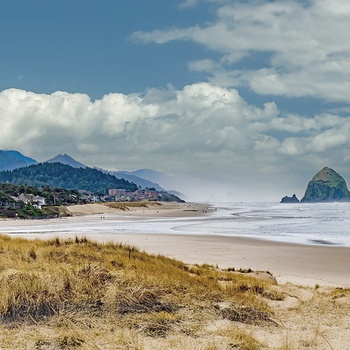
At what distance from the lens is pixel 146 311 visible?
971cm

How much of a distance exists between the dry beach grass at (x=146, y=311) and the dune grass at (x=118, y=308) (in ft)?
0.06

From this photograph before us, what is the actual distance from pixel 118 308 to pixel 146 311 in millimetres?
635

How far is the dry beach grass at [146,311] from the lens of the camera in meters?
8.11

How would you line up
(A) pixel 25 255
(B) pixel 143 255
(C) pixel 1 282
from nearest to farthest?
1. (C) pixel 1 282
2. (A) pixel 25 255
3. (B) pixel 143 255

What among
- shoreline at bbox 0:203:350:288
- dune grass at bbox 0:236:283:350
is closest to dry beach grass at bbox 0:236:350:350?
dune grass at bbox 0:236:283:350

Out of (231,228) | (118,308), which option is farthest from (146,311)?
(231,228)

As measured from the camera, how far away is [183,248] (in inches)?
1073

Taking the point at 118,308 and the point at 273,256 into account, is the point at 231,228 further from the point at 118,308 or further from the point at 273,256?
the point at 118,308

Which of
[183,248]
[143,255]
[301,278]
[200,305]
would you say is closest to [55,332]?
[200,305]

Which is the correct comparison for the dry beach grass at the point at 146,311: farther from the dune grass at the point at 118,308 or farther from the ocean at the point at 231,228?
the ocean at the point at 231,228

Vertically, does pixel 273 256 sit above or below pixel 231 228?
above

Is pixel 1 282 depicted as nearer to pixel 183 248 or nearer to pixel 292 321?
pixel 292 321

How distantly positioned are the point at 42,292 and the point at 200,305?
3681mm

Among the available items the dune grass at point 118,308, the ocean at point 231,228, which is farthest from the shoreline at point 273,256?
the dune grass at point 118,308
